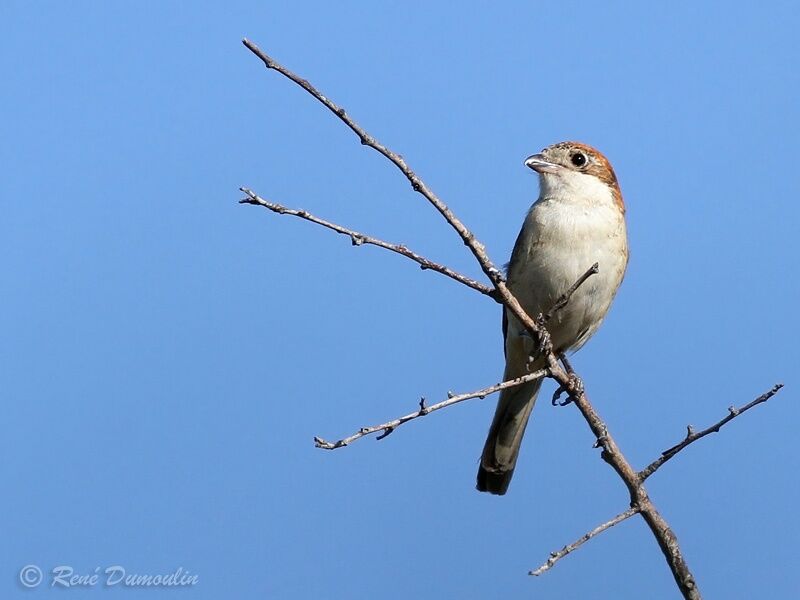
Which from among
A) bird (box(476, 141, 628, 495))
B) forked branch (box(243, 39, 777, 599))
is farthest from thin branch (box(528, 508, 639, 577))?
bird (box(476, 141, 628, 495))

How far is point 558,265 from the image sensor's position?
641cm

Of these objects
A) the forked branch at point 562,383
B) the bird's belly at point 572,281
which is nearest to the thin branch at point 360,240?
the forked branch at point 562,383

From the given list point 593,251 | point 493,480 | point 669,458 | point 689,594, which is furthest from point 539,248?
point 689,594

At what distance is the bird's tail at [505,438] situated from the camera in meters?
6.98

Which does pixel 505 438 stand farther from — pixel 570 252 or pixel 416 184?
pixel 416 184

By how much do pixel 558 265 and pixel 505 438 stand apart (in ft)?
4.54

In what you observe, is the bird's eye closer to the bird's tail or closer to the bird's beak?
the bird's beak

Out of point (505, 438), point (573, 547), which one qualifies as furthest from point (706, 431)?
point (505, 438)

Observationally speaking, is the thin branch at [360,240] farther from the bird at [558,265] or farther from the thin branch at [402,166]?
the bird at [558,265]

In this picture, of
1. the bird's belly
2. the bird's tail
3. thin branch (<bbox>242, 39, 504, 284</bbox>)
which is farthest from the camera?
the bird's tail

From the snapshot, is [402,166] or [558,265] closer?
[402,166]

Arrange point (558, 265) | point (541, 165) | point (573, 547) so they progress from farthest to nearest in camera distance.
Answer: point (541, 165) < point (558, 265) < point (573, 547)

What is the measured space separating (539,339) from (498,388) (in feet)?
2.69

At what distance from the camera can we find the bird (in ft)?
21.2
